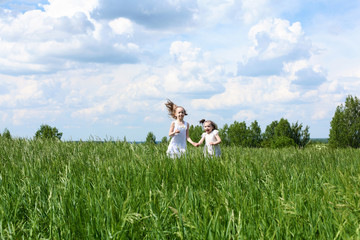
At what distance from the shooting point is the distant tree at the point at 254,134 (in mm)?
24797

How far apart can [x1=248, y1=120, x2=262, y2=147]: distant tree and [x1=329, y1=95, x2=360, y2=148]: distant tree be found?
699 centimetres

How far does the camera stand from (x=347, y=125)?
1812cm

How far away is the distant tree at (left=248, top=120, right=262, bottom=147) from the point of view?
24797mm

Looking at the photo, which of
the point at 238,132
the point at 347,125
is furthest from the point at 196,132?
the point at 347,125

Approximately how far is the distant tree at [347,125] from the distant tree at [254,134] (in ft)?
22.9

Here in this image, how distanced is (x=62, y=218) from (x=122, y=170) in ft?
5.22

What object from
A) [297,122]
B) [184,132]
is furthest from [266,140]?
[184,132]

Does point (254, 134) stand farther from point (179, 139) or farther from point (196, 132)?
point (179, 139)

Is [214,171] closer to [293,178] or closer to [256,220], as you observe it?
[293,178]

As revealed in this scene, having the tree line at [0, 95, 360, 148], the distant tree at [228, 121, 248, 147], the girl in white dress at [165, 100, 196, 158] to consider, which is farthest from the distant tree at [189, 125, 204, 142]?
the girl in white dress at [165, 100, 196, 158]

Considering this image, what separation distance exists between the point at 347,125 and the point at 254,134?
7.75 meters

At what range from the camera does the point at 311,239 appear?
227 cm

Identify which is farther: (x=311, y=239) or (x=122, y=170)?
(x=122, y=170)

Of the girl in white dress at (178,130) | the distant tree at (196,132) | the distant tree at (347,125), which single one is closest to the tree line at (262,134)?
the distant tree at (196,132)
